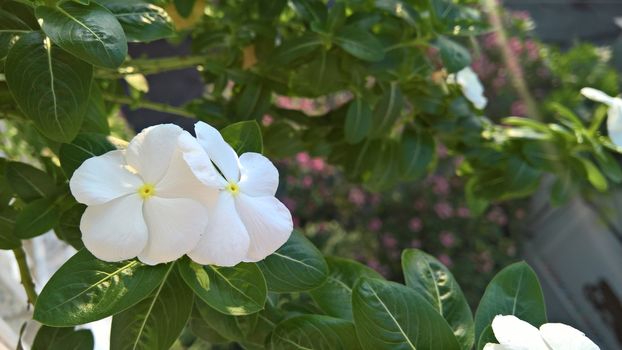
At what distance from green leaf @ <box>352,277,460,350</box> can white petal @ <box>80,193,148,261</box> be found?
0.47 feet

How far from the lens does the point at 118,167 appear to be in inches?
14.2

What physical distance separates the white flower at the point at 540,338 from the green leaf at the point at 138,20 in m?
0.32

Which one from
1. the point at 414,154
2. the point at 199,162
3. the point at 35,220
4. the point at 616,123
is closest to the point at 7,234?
the point at 35,220

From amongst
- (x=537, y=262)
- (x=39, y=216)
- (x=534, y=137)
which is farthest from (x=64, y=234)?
(x=537, y=262)

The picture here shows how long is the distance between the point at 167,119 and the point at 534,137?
158 cm

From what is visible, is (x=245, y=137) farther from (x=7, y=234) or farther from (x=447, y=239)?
(x=447, y=239)

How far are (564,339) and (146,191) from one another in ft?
0.85

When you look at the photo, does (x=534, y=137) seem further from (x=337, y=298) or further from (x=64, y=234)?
(x=64, y=234)

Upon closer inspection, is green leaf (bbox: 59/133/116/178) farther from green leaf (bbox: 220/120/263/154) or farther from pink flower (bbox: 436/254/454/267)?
pink flower (bbox: 436/254/454/267)

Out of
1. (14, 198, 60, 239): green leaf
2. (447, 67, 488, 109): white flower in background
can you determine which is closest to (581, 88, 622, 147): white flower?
(447, 67, 488, 109): white flower in background

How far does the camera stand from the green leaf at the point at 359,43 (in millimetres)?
604

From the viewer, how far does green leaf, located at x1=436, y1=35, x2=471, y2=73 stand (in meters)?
0.62

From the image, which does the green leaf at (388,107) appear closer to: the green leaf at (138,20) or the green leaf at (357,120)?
the green leaf at (357,120)

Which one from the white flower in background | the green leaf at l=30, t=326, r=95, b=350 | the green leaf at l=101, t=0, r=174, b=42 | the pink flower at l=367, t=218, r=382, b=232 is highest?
the green leaf at l=101, t=0, r=174, b=42
